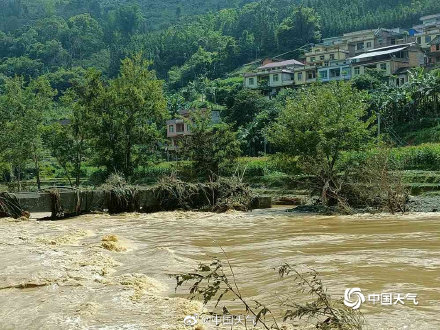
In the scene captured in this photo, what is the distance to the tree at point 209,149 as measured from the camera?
30906 millimetres

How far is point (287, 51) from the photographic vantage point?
107625 mm

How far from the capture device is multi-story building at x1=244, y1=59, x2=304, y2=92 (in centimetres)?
7838

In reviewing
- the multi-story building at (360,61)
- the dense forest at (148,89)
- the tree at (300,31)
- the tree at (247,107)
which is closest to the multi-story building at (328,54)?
the multi-story building at (360,61)

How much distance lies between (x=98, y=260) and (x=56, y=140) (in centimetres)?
2572

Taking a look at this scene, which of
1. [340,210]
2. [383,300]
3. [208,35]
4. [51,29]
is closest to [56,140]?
[340,210]

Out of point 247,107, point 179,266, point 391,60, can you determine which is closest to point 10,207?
point 179,266

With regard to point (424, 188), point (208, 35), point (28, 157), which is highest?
point (208, 35)

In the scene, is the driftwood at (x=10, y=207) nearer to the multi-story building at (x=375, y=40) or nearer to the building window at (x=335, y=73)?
the building window at (x=335, y=73)

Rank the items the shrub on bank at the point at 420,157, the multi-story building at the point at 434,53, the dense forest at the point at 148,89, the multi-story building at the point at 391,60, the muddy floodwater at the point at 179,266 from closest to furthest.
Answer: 1. the muddy floodwater at the point at 179,266
2. the dense forest at the point at 148,89
3. the shrub on bank at the point at 420,157
4. the multi-story building at the point at 391,60
5. the multi-story building at the point at 434,53

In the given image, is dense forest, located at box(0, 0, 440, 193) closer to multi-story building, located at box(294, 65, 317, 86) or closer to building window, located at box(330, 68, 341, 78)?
multi-story building, located at box(294, 65, 317, 86)

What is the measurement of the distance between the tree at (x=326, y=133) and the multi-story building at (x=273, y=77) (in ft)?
180

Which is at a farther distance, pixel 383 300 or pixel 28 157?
pixel 28 157

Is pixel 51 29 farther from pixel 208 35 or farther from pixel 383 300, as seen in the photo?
pixel 383 300

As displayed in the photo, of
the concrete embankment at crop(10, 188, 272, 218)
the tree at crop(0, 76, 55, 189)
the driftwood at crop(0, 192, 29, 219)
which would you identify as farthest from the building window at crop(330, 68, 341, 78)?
the driftwood at crop(0, 192, 29, 219)
